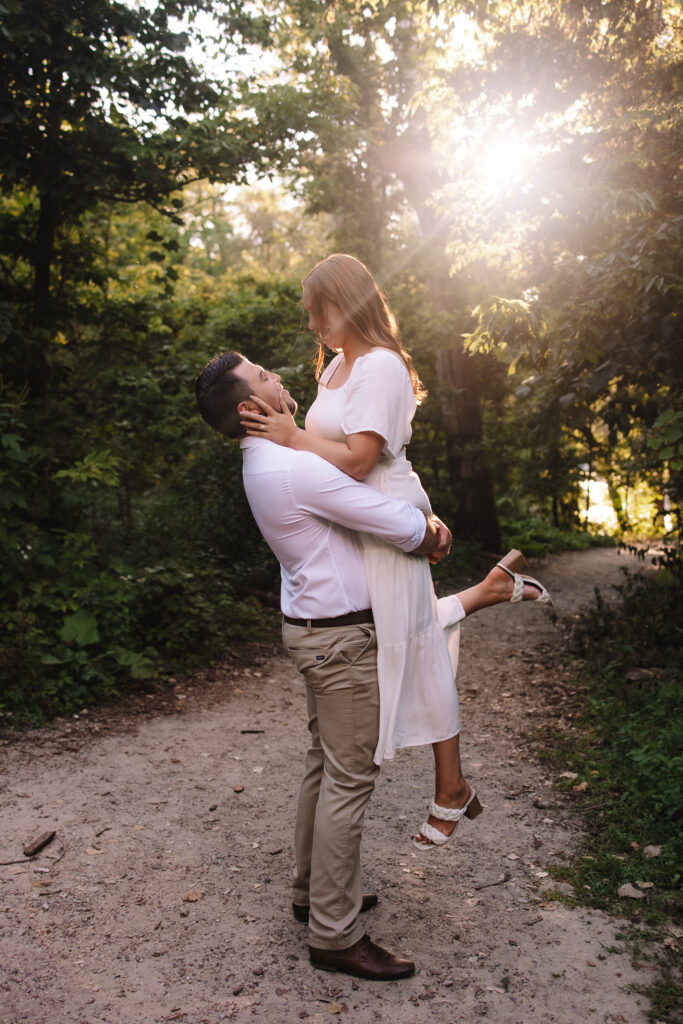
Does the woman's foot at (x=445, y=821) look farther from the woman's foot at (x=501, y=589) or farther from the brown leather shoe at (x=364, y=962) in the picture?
the woman's foot at (x=501, y=589)

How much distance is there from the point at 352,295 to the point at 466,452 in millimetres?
10368

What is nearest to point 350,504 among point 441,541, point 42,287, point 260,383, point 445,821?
point 441,541

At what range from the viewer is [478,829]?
4.17 m

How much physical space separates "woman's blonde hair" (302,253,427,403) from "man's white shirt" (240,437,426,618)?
1.56 feet

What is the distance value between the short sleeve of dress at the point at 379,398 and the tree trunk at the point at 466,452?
993 cm

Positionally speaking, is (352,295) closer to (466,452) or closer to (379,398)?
(379,398)

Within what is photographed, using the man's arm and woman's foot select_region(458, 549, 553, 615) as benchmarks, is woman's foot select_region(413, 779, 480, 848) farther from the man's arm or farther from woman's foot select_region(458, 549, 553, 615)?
the man's arm

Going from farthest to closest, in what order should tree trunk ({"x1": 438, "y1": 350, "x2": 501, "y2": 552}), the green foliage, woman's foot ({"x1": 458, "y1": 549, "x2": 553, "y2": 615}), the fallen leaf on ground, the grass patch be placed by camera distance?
1. the green foliage
2. tree trunk ({"x1": 438, "y1": 350, "x2": 501, "y2": 552})
3. the fallen leaf on ground
4. the grass patch
5. woman's foot ({"x1": 458, "y1": 549, "x2": 553, "y2": 615})

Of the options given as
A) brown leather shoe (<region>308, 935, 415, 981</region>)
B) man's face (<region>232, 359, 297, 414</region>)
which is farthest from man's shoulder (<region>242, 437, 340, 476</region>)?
brown leather shoe (<region>308, 935, 415, 981</region>)

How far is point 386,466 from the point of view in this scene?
2.80m

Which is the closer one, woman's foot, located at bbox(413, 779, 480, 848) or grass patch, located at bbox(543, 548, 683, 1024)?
woman's foot, located at bbox(413, 779, 480, 848)

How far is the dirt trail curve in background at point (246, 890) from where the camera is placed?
8.97ft

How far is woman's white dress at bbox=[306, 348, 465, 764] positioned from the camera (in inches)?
105

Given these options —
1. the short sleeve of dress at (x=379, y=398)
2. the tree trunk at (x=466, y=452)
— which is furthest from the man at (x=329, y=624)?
the tree trunk at (x=466, y=452)
